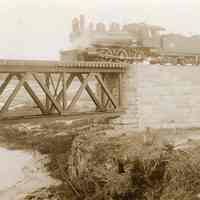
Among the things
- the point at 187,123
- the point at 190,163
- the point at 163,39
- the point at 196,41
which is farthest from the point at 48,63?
the point at 196,41

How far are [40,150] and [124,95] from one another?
20.5 ft

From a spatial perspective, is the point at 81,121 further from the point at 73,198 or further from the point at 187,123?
the point at 73,198

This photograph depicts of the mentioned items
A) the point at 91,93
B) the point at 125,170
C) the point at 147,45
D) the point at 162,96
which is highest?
the point at 147,45

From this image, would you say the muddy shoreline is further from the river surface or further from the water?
the water

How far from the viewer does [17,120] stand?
1476cm

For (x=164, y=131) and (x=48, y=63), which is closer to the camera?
(x=48, y=63)

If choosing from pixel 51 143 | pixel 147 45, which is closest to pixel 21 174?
pixel 51 143

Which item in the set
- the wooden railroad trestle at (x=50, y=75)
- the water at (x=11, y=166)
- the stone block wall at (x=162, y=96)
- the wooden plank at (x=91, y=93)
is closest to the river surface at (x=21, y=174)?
the water at (x=11, y=166)

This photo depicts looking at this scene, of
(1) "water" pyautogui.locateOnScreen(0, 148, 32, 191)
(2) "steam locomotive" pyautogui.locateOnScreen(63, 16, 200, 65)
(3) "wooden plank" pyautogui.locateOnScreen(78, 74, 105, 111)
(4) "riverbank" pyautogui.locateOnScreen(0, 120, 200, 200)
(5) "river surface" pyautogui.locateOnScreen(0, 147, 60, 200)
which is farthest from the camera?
(2) "steam locomotive" pyautogui.locateOnScreen(63, 16, 200, 65)

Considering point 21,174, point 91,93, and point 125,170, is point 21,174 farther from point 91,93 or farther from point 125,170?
point 125,170

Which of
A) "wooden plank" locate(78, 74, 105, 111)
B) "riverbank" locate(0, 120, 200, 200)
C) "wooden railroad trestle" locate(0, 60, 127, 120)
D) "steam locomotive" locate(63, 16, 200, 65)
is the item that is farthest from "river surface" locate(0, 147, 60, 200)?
"steam locomotive" locate(63, 16, 200, 65)

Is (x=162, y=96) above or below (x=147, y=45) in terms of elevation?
below

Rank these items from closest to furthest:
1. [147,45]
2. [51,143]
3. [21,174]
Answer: [21,174], [51,143], [147,45]

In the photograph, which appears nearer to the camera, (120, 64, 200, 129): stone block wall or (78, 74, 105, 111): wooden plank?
(78, 74, 105, 111): wooden plank
